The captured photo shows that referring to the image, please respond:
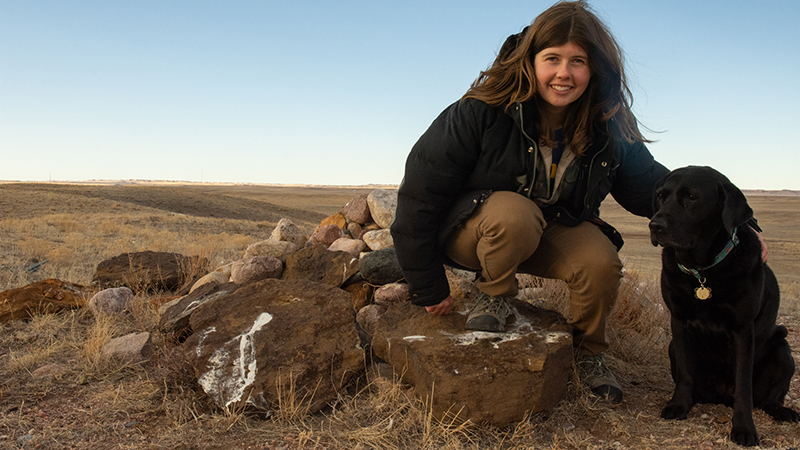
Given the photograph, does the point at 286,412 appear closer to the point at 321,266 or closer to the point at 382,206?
the point at 321,266

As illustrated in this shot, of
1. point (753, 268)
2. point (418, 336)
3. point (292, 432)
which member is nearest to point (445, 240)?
point (418, 336)

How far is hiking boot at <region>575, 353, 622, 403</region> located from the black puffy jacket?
854 mm

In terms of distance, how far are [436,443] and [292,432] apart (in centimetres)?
72

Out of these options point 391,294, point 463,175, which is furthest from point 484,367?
point 391,294

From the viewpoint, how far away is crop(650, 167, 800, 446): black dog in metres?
2.34

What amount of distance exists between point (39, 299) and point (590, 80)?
4829 millimetres

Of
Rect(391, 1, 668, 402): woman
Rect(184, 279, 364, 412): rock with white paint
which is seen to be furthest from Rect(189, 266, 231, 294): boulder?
Rect(391, 1, 668, 402): woman

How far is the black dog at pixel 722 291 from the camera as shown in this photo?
2.34 meters

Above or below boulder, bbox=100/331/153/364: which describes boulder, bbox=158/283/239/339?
above

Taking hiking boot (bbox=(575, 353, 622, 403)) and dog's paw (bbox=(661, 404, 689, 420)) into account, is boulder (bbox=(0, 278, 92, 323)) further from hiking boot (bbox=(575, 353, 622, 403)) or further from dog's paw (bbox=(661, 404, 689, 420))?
dog's paw (bbox=(661, 404, 689, 420))

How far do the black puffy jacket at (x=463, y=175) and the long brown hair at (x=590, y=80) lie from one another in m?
0.07

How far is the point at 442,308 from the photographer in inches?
116

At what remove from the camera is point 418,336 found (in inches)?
113

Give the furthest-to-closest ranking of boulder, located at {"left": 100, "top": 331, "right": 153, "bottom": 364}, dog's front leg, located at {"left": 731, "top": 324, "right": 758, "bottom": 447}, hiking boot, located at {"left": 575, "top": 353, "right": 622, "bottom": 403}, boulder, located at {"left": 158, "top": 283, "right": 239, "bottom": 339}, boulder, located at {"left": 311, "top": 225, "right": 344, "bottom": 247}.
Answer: boulder, located at {"left": 311, "top": 225, "right": 344, "bottom": 247}
boulder, located at {"left": 158, "top": 283, "right": 239, "bottom": 339}
boulder, located at {"left": 100, "top": 331, "right": 153, "bottom": 364}
hiking boot, located at {"left": 575, "top": 353, "right": 622, "bottom": 403}
dog's front leg, located at {"left": 731, "top": 324, "right": 758, "bottom": 447}
